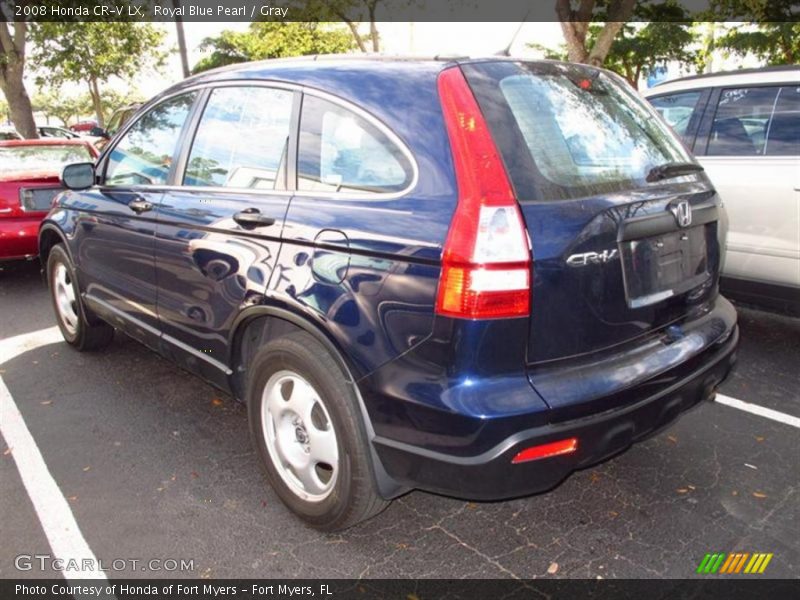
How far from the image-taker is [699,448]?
10.9 feet

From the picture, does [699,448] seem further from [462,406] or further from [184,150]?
[184,150]

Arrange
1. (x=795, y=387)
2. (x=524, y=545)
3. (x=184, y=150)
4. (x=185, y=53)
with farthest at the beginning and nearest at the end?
(x=185, y=53) < (x=795, y=387) < (x=184, y=150) < (x=524, y=545)

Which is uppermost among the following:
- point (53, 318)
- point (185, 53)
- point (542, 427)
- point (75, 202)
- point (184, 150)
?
point (185, 53)

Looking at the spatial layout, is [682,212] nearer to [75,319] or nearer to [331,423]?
[331,423]

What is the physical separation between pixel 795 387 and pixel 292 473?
316 centimetres

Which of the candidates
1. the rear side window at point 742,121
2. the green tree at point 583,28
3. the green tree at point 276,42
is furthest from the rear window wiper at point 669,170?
the green tree at point 276,42

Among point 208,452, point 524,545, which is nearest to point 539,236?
point 524,545

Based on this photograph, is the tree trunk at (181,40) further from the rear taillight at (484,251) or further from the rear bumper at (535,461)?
the rear bumper at (535,461)

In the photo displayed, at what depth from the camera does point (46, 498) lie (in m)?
3.02

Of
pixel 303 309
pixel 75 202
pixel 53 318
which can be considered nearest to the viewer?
pixel 303 309

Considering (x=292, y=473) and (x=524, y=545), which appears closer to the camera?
(x=524, y=545)

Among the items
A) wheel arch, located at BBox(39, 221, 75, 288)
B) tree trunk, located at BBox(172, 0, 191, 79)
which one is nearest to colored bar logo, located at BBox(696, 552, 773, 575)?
wheel arch, located at BBox(39, 221, 75, 288)

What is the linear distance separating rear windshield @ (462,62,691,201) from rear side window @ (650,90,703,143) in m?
2.47

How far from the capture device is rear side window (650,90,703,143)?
5.02 m
